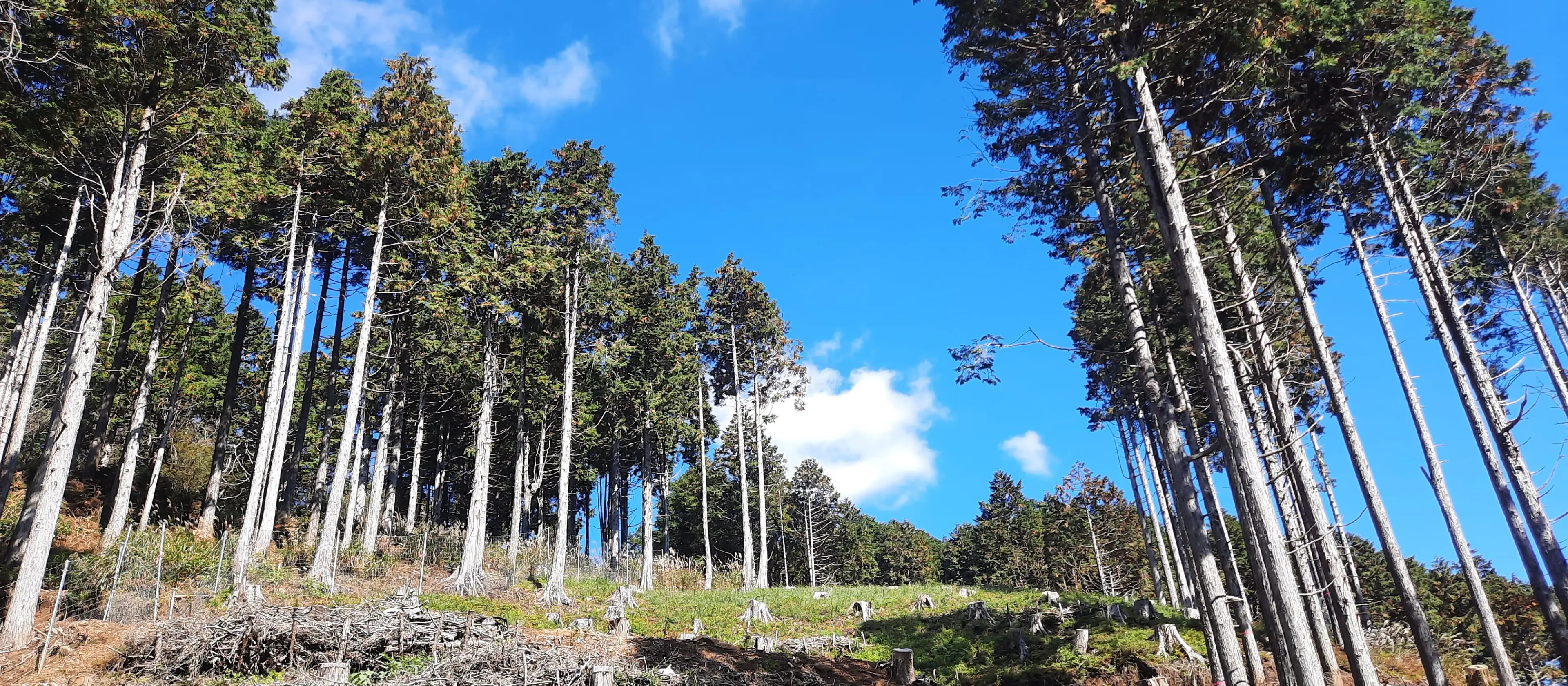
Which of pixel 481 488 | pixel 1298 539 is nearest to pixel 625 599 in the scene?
pixel 481 488

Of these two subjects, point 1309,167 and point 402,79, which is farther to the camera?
point 402,79

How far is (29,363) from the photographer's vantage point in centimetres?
1516

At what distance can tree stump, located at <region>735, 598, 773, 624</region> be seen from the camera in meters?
17.4

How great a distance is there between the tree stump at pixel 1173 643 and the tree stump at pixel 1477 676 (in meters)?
5.12

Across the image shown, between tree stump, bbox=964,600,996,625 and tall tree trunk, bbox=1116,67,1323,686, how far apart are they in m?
7.13

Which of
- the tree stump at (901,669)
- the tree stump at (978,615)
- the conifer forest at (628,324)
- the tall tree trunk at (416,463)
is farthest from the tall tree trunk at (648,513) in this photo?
the tree stump at (901,669)

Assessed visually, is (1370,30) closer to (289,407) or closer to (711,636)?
(711,636)

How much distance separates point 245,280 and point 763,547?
19708mm

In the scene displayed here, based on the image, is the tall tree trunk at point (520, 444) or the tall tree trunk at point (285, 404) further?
the tall tree trunk at point (520, 444)

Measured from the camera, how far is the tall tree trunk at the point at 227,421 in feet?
64.5

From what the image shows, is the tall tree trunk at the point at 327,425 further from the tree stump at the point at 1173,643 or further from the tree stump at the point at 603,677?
the tree stump at the point at 1173,643

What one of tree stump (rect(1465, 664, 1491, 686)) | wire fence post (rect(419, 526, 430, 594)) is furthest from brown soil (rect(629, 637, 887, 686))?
tree stump (rect(1465, 664, 1491, 686))

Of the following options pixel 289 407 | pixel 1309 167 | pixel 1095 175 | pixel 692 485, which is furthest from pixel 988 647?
pixel 692 485

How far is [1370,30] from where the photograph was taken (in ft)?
40.8
